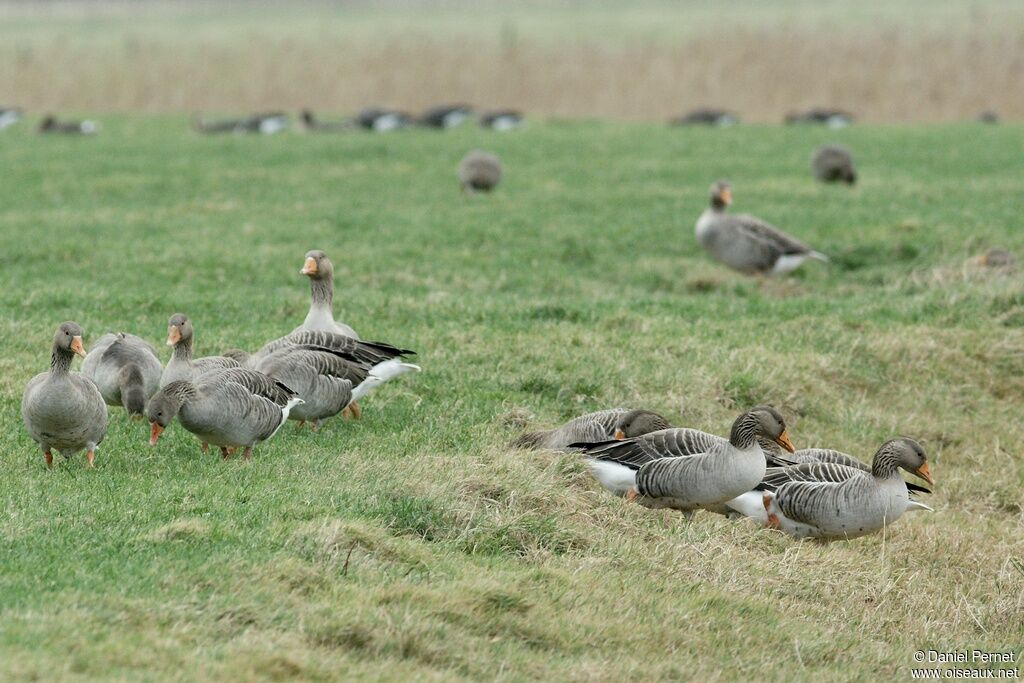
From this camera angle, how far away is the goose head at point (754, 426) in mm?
8367

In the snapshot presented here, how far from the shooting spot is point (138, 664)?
556 cm

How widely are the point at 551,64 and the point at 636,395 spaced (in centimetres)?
2708

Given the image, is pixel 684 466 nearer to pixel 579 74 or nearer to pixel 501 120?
pixel 501 120

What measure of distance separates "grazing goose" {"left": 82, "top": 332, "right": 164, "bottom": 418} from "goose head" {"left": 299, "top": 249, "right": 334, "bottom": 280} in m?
1.49

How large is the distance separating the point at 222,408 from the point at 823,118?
25.7 metres

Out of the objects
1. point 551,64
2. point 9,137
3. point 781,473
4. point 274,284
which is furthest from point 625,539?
point 551,64

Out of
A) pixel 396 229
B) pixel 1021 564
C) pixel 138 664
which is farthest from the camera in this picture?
pixel 396 229

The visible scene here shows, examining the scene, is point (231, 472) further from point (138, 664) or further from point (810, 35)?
point (810, 35)

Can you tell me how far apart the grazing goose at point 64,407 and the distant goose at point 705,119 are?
80.1ft

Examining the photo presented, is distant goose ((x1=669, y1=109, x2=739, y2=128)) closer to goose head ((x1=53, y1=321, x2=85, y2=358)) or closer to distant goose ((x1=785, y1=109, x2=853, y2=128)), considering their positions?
distant goose ((x1=785, y1=109, x2=853, y2=128))

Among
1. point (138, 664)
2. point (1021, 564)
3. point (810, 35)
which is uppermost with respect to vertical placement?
point (810, 35)

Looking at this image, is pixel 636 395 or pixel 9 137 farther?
pixel 9 137

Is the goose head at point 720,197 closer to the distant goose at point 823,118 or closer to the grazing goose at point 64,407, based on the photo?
the grazing goose at point 64,407

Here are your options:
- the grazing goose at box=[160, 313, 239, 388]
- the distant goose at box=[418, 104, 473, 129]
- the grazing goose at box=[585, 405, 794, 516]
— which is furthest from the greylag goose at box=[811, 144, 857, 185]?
the grazing goose at box=[160, 313, 239, 388]
